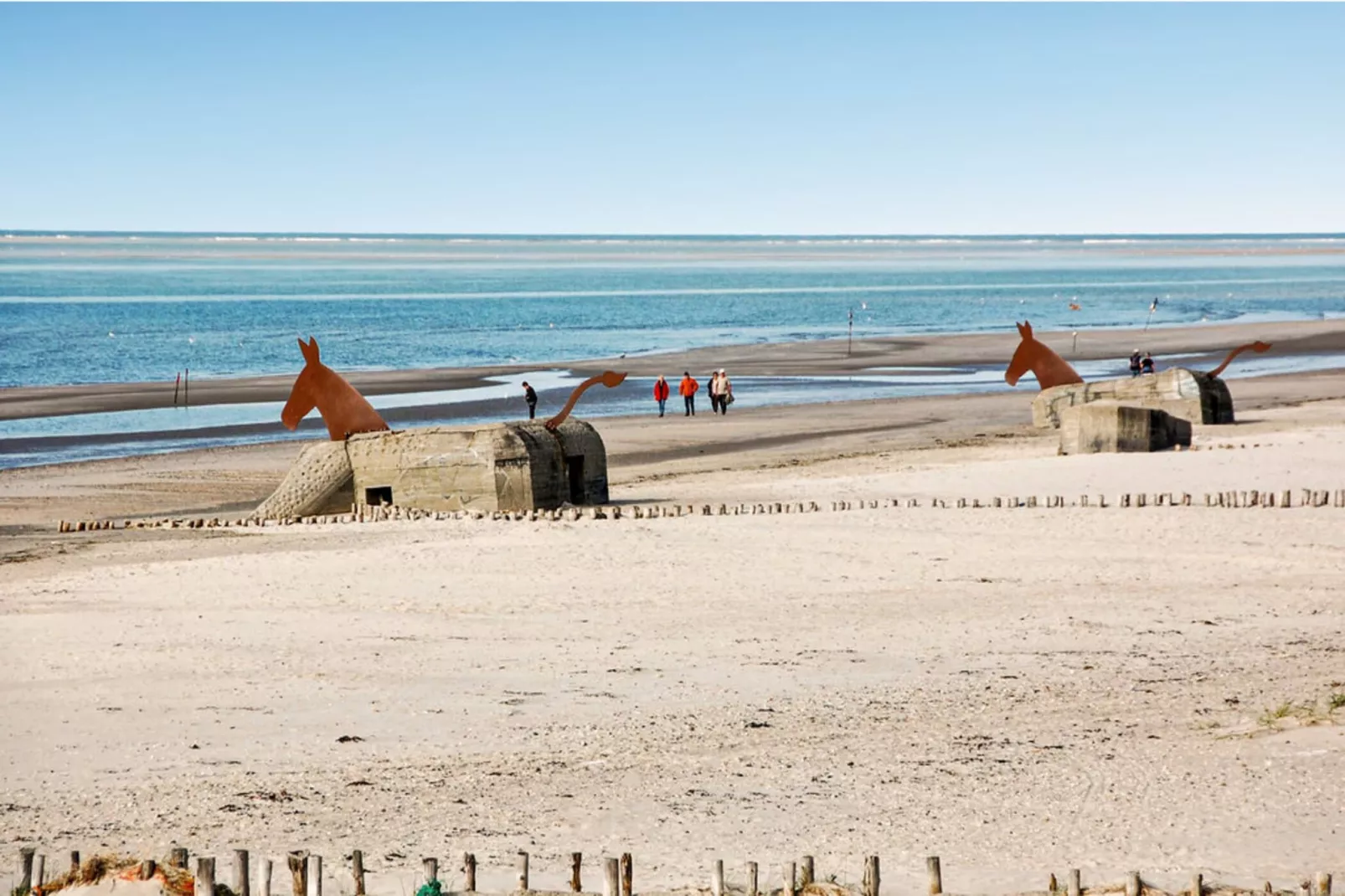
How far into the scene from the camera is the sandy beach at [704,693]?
394 inches

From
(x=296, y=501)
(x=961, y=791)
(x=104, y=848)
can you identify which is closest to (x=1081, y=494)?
(x=296, y=501)

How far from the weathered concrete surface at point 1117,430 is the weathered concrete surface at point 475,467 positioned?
9671mm

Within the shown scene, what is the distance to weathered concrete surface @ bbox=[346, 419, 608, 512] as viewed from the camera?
916 inches

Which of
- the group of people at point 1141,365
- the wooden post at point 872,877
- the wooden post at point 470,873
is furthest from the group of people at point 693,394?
the wooden post at point 872,877

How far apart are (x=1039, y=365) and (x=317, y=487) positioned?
18.7 m

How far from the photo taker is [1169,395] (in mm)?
34312

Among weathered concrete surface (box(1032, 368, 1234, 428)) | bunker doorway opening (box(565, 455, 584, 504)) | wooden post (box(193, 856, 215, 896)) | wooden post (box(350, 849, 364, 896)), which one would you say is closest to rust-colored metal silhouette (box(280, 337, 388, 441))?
bunker doorway opening (box(565, 455, 584, 504))

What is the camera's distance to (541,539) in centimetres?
2081

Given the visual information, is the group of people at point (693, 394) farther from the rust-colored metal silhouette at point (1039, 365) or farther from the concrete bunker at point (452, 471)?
the concrete bunker at point (452, 471)

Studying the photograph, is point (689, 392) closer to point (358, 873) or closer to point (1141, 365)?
point (1141, 365)

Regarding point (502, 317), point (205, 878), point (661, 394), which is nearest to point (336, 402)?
point (205, 878)

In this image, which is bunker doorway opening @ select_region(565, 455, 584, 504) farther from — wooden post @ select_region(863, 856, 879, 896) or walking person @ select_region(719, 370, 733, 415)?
walking person @ select_region(719, 370, 733, 415)

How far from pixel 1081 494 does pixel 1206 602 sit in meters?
7.83

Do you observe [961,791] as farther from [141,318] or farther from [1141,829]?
[141,318]
